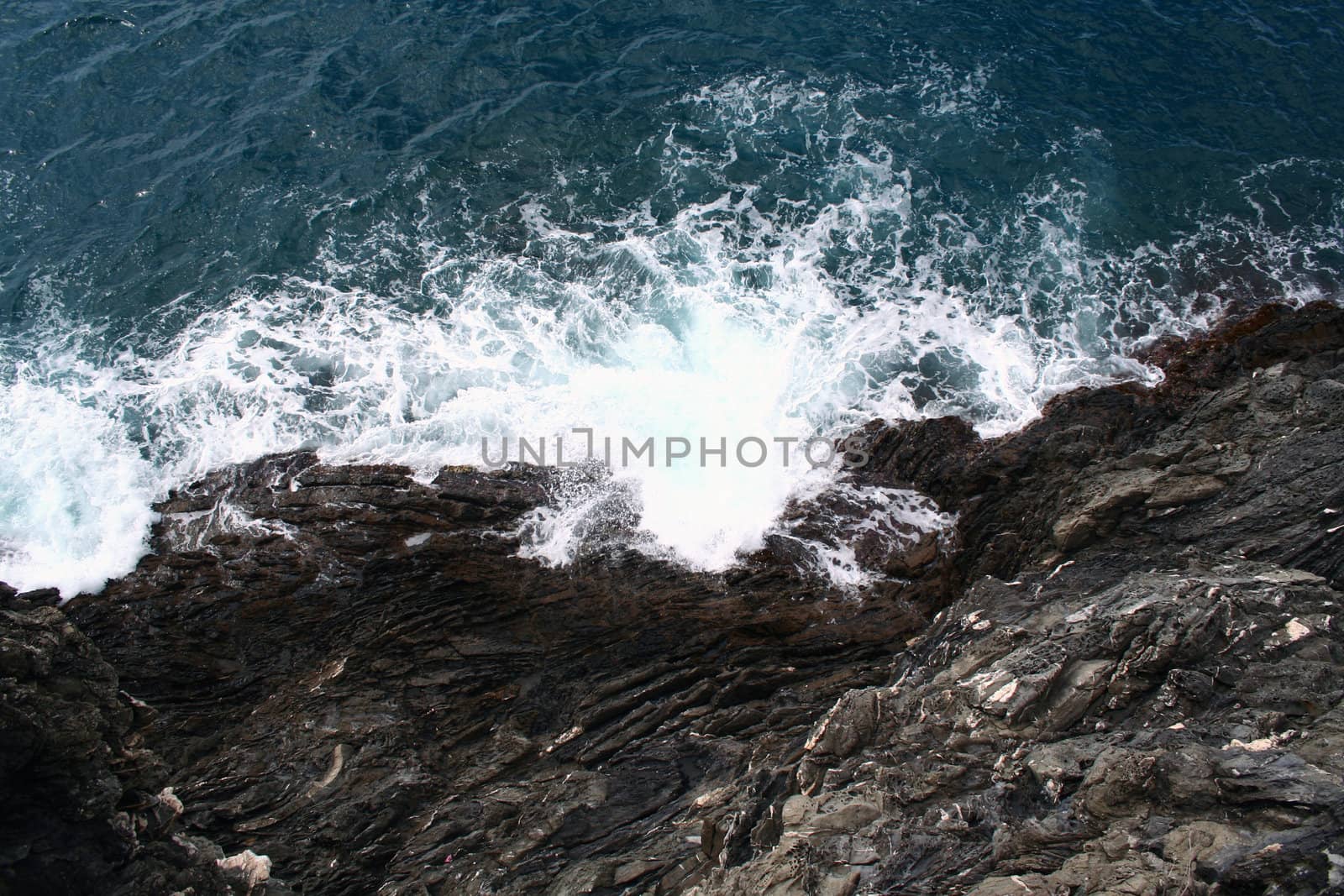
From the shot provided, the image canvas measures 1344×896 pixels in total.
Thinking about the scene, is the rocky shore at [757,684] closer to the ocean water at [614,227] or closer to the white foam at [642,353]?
the white foam at [642,353]

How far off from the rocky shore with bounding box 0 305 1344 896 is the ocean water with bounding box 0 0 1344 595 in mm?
1723

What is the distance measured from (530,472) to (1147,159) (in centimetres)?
2501

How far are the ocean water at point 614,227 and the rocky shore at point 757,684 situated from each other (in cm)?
172

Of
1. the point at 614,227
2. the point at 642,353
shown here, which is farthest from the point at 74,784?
the point at 614,227

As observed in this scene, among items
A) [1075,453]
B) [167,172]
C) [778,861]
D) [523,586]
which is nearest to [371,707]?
[523,586]

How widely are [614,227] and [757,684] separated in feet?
57.8

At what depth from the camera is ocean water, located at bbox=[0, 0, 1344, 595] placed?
25.2 metres

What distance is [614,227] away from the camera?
30.3 metres

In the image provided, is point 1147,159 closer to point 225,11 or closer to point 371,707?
point 371,707

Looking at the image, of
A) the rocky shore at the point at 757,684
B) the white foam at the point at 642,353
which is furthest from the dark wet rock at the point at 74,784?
the white foam at the point at 642,353

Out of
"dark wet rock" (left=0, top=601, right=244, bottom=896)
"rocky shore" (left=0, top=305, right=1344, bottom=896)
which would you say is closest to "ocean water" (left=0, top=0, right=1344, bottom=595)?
"rocky shore" (left=0, top=305, right=1344, bottom=896)

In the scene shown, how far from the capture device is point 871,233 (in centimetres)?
3011

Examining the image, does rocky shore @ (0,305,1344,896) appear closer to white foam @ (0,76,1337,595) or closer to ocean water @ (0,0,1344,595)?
white foam @ (0,76,1337,595)

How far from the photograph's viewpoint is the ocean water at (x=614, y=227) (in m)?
25.2
